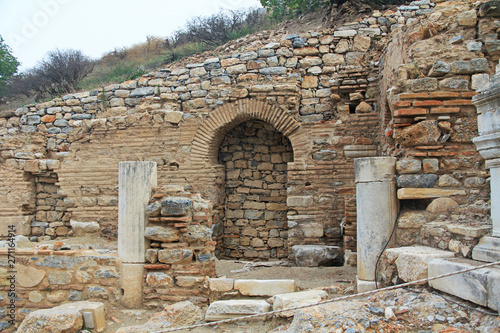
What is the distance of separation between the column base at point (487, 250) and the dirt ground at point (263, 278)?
1.51 m

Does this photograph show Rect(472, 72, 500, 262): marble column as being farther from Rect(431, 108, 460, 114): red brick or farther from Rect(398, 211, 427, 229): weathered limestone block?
Rect(431, 108, 460, 114): red brick

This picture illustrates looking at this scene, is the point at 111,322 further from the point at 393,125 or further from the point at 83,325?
the point at 393,125

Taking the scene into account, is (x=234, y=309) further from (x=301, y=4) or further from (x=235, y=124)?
(x=301, y=4)

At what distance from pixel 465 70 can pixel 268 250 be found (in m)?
4.93

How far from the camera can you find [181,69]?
8.22 m

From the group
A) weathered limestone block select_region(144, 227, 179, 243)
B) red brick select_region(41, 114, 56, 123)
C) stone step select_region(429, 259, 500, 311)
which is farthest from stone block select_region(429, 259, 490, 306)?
red brick select_region(41, 114, 56, 123)

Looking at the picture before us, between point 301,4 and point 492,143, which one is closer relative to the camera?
point 492,143

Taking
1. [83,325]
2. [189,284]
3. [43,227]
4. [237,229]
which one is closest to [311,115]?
[237,229]

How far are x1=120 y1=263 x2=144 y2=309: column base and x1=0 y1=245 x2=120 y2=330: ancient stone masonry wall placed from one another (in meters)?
0.08

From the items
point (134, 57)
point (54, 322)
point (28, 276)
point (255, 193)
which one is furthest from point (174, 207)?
point (134, 57)

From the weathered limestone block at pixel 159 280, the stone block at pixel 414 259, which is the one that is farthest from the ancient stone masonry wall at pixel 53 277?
the stone block at pixel 414 259

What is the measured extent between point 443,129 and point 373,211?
109 centimetres

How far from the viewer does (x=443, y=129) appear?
159 inches

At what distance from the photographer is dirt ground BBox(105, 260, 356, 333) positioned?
3.83 meters
